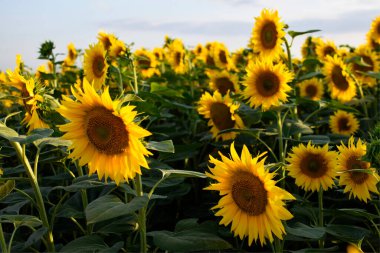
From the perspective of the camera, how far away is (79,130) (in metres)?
2.34

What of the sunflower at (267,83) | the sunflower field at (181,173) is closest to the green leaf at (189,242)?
the sunflower field at (181,173)

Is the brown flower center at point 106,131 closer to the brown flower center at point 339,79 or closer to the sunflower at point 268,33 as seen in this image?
the sunflower at point 268,33

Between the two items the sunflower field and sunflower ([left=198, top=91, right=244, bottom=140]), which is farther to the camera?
sunflower ([left=198, top=91, right=244, bottom=140])

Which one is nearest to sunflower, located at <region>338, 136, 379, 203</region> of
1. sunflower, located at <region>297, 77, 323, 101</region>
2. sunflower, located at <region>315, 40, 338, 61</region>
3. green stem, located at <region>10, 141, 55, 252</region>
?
green stem, located at <region>10, 141, 55, 252</region>

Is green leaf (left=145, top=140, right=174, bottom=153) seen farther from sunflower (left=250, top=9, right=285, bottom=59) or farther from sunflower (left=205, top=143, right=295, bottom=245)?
sunflower (left=250, top=9, right=285, bottom=59)

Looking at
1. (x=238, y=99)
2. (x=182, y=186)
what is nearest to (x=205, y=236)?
(x=182, y=186)

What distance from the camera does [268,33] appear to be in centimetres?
460

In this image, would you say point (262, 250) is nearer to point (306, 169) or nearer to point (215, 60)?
point (306, 169)

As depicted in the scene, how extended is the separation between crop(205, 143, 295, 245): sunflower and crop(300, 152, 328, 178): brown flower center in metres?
0.73

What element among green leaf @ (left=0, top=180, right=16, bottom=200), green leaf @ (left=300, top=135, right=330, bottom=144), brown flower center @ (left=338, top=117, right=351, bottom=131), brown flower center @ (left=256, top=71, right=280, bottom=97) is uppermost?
brown flower center @ (left=256, top=71, right=280, bottom=97)

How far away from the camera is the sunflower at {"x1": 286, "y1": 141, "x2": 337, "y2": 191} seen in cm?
292

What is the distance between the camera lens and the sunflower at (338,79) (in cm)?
492

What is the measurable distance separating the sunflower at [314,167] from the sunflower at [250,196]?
688 millimetres

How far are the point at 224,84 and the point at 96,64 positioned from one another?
4.75ft
